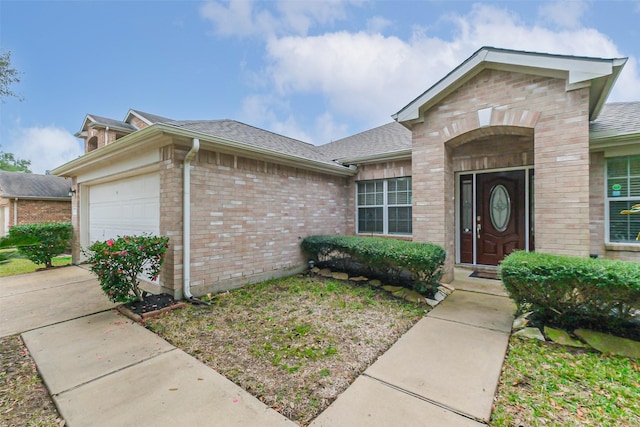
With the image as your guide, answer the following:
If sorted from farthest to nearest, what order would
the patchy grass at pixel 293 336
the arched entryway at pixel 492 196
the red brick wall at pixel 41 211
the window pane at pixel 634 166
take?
the red brick wall at pixel 41 211 < the arched entryway at pixel 492 196 < the window pane at pixel 634 166 < the patchy grass at pixel 293 336

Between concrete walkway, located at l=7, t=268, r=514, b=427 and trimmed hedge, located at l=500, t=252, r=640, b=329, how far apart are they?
0.60 m

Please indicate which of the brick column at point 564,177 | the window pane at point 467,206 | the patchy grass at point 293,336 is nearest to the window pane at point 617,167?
the brick column at point 564,177

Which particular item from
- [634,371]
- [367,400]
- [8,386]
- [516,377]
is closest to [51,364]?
[8,386]

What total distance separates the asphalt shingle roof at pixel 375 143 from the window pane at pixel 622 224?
14.7ft

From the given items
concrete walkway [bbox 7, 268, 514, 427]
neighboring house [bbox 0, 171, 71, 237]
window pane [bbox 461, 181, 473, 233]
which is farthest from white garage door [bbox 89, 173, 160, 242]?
neighboring house [bbox 0, 171, 71, 237]

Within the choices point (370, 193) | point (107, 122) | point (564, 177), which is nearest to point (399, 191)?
point (370, 193)

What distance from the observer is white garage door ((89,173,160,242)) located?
5551 mm

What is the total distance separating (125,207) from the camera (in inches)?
256

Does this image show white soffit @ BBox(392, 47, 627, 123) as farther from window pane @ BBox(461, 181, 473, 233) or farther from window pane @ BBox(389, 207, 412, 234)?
window pane @ BBox(389, 207, 412, 234)

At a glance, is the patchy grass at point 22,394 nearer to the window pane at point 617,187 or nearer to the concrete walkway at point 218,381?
the concrete walkway at point 218,381

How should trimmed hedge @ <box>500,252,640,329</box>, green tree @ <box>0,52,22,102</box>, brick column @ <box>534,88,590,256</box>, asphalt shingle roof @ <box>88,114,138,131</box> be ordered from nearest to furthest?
trimmed hedge @ <box>500,252,640,329</box>
brick column @ <box>534,88,590,256</box>
green tree @ <box>0,52,22,102</box>
asphalt shingle roof @ <box>88,114,138,131</box>

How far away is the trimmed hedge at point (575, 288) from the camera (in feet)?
10.6

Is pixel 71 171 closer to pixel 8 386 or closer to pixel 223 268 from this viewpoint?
pixel 223 268

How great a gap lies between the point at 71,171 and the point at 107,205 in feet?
5.89
